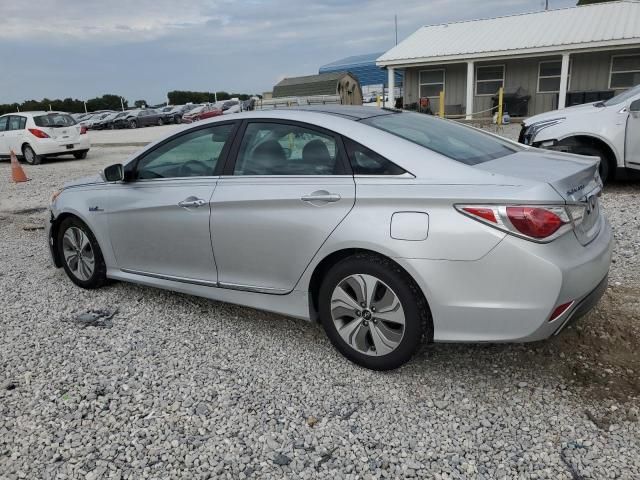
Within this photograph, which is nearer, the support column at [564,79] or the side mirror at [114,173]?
the side mirror at [114,173]

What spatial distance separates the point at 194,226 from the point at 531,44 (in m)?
18.9

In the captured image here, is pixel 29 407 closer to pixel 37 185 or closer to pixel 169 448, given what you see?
pixel 169 448

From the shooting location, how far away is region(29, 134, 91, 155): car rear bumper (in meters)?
15.4

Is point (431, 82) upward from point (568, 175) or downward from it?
upward

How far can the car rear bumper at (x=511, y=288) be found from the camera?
98.8 inches

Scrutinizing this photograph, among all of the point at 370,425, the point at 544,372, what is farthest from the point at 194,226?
the point at 544,372

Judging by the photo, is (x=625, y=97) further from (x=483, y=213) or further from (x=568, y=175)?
(x=483, y=213)

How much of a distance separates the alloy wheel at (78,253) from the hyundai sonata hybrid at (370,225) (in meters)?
0.47

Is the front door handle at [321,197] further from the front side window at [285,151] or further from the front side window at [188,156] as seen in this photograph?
the front side window at [188,156]

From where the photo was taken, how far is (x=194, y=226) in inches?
143

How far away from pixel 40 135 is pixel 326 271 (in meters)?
15.1

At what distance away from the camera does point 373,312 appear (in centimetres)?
297

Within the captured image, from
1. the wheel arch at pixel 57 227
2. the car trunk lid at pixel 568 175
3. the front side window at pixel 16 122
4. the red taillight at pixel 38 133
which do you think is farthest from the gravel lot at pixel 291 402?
the front side window at pixel 16 122

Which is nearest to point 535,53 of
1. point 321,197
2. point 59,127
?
point 59,127
